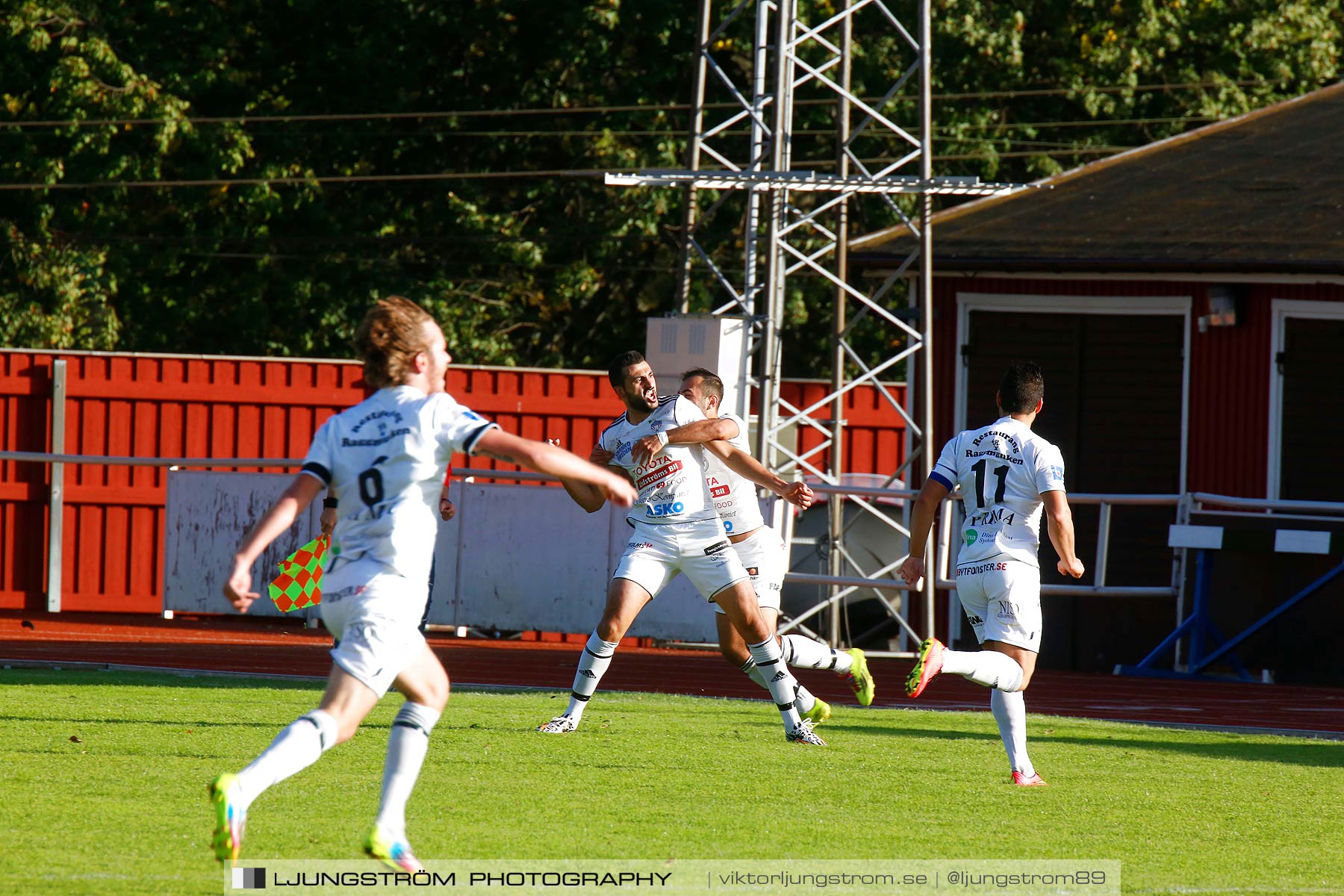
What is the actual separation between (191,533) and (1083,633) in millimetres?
Answer: 8600

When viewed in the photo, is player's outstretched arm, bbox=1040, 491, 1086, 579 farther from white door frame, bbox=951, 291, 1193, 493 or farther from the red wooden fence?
the red wooden fence

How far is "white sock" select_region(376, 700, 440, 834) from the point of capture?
5.50m

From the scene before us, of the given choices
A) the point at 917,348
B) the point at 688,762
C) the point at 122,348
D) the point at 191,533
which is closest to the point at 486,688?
the point at 688,762

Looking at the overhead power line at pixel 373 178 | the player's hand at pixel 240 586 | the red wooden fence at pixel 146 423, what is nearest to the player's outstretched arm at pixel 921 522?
the player's hand at pixel 240 586

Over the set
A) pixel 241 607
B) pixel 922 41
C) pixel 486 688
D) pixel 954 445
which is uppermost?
pixel 922 41

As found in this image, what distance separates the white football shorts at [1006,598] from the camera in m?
8.12

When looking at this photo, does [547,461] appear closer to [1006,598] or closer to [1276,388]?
[1006,598]

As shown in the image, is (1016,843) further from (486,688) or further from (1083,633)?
(1083,633)

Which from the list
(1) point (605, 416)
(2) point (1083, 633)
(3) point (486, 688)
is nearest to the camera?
(3) point (486, 688)

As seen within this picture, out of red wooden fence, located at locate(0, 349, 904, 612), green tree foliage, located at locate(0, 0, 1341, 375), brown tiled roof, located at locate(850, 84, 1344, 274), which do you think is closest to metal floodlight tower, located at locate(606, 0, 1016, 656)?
brown tiled roof, located at locate(850, 84, 1344, 274)

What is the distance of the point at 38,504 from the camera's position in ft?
64.4

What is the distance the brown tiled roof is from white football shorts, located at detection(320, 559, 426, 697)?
1128 centimetres

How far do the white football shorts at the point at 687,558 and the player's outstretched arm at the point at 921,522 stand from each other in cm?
133

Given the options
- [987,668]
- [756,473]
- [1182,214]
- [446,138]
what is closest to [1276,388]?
[1182,214]
